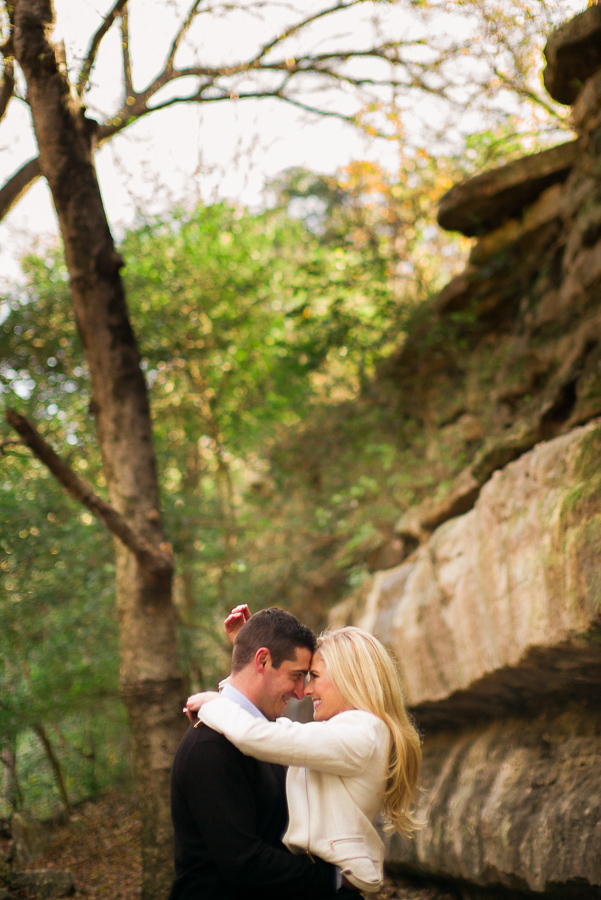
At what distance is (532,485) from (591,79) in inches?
182

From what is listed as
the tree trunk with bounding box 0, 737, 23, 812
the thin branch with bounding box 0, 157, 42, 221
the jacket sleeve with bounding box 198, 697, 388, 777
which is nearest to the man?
the jacket sleeve with bounding box 198, 697, 388, 777

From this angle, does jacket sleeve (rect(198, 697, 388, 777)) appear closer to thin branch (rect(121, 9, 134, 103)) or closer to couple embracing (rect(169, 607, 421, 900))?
couple embracing (rect(169, 607, 421, 900))

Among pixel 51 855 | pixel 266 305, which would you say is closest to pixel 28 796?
pixel 51 855

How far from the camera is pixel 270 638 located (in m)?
2.58

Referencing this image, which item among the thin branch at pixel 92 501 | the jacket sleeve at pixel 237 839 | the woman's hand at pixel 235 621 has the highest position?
the thin branch at pixel 92 501

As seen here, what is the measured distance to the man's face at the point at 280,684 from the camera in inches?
101

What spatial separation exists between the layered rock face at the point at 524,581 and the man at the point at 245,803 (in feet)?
6.17

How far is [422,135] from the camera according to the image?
8.20 m

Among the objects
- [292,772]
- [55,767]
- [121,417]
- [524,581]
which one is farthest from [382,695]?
[55,767]

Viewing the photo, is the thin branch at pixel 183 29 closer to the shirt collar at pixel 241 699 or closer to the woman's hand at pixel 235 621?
the woman's hand at pixel 235 621

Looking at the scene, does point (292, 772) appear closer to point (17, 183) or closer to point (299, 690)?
point (299, 690)

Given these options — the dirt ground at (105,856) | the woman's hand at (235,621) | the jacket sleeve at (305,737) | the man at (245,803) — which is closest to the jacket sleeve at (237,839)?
the man at (245,803)

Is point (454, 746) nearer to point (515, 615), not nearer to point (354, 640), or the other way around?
point (515, 615)

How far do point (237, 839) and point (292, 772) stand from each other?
431 mm
